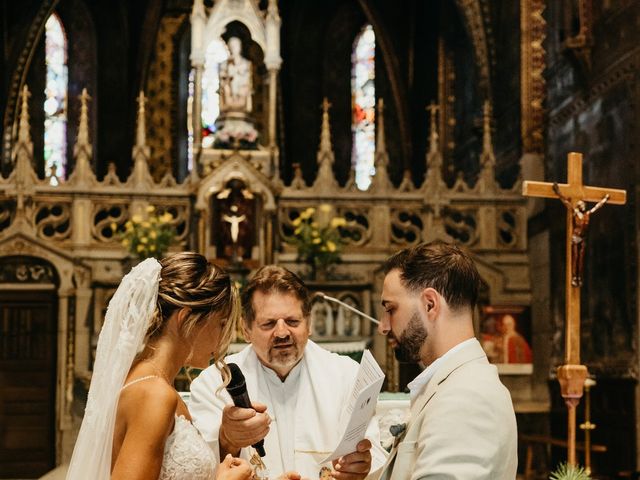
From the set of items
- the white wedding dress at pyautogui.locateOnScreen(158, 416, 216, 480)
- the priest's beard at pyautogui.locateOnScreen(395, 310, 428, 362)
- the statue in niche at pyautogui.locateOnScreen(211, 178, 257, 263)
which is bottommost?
the white wedding dress at pyautogui.locateOnScreen(158, 416, 216, 480)

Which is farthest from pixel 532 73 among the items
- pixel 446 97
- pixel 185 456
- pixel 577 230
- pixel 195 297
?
pixel 185 456

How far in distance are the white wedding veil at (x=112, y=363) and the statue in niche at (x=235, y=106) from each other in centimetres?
908

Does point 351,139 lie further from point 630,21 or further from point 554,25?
point 630,21

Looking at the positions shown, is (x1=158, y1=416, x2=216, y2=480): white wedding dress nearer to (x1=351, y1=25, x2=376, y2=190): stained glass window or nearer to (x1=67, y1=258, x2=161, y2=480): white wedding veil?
(x1=67, y1=258, x2=161, y2=480): white wedding veil

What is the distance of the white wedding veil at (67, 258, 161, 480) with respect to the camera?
307cm

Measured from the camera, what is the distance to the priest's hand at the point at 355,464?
335 centimetres

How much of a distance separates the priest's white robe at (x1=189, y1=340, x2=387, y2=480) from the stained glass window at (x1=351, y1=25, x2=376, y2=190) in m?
14.9

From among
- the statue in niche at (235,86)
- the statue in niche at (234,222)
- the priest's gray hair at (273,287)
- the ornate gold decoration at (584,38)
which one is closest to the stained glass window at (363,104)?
the statue in niche at (235,86)

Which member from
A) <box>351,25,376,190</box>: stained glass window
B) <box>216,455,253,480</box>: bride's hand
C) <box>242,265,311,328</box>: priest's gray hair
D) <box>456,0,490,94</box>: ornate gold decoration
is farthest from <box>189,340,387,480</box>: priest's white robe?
<box>351,25,376,190</box>: stained glass window

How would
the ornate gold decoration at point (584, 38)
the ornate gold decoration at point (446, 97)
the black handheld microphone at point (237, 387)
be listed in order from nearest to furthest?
the black handheld microphone at point (237, 387) < the ornate gold decoration at point (584, 38) < the ornate gold decoration at point (446, 97)

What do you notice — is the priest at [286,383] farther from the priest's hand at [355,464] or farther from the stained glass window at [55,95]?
the stained glass window at [55,95]

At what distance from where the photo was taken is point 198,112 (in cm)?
1304

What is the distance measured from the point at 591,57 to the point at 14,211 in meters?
6.58

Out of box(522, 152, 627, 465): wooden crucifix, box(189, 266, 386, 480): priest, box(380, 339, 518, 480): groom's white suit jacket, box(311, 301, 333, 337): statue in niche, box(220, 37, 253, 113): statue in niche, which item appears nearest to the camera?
box(380, 339, 518, 480): groom's white suit jacket
